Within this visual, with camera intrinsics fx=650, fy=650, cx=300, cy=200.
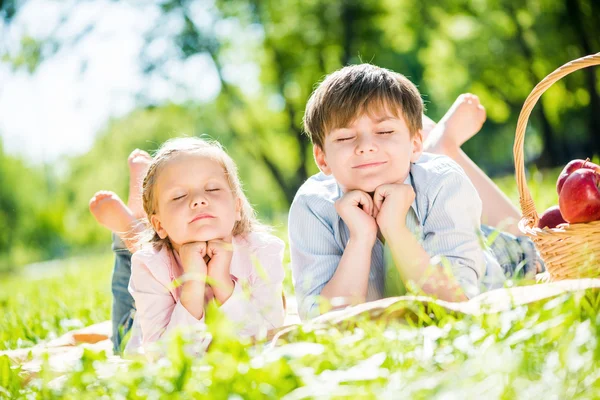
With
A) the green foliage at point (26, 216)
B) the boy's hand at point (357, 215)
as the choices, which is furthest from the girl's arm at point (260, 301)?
the green foliage at point (26, 216)

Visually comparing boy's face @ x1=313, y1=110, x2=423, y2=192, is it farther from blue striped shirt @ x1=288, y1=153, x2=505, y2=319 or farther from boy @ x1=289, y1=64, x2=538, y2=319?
blue striped shirt @ x1=288, y1=153, x2=505, y2=319

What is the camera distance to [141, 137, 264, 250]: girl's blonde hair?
2.90m

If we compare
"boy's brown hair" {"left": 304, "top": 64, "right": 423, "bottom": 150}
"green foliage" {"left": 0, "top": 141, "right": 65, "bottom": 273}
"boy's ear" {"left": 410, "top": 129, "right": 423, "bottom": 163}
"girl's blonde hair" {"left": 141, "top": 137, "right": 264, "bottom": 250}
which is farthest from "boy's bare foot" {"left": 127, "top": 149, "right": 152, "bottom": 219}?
"green foliage" {"left": 0, "top": 141, "right": 65, "bottom": 273}

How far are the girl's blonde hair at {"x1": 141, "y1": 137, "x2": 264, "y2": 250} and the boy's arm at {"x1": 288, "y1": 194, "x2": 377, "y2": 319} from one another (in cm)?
25

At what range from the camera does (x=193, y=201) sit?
2689 mm

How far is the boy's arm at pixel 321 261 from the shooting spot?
8.60 feet

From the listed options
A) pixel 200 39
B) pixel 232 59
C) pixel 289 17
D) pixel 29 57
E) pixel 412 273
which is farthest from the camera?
pixel 232 59

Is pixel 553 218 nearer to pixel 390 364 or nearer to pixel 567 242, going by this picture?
pixel 567 242

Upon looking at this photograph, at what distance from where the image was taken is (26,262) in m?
29.9

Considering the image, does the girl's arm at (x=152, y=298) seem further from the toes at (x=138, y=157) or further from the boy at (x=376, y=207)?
the toes at (x=138, y=157)

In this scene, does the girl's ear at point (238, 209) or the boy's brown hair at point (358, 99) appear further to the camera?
the girl's ear at point (238, 209)

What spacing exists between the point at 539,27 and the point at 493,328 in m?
17.9

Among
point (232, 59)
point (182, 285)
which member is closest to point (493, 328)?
point (182, 285)

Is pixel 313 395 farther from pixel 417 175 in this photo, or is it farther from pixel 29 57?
pixel 29 57
